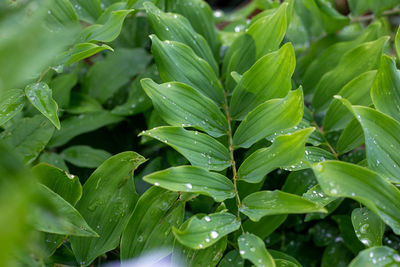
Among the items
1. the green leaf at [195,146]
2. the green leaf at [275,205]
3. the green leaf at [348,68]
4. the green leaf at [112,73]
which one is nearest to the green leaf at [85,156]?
the green leaf at [112,73]

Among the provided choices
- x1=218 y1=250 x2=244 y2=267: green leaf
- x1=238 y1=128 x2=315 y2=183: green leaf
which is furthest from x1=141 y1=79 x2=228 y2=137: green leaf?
x1=218 y1=250 x2=244 y2=267: green leaf

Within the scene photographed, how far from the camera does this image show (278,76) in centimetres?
71

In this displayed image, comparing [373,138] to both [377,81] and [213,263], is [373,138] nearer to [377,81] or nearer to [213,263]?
[377,81]

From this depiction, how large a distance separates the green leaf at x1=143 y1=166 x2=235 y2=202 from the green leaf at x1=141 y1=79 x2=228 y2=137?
0.35 ft

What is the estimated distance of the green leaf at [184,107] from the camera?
68 cm

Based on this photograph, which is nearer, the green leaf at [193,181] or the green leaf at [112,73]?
the green leaf at [193,181]

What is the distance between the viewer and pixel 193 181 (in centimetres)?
59

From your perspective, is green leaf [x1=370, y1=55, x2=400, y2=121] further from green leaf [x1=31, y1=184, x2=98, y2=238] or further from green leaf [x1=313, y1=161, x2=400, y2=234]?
green leaf [x1=31, y1=184, x2=98, y2=238]

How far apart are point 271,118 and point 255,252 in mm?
234

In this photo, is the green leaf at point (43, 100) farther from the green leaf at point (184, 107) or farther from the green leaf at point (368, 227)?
the green leaf at point (368, 227)

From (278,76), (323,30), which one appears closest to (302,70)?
(323,30)

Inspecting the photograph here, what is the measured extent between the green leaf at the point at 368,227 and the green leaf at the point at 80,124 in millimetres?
577

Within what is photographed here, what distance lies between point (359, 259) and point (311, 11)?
2.61 ft

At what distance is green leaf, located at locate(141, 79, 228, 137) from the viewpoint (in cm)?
68
